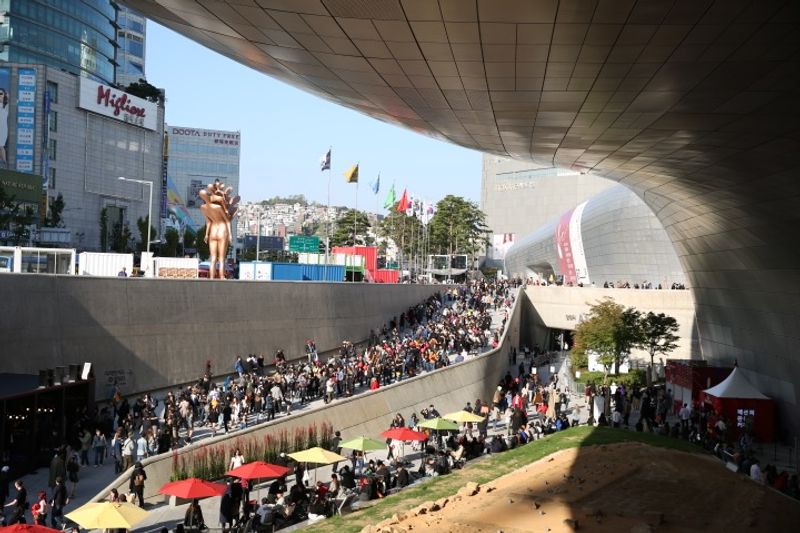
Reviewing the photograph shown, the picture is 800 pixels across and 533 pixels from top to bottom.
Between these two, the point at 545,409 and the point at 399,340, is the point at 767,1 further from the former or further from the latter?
the point at 399,340

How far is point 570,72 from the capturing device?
14625mm

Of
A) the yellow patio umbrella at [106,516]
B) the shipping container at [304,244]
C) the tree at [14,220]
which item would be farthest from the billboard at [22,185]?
the yellow patio umbrella at [106,516]

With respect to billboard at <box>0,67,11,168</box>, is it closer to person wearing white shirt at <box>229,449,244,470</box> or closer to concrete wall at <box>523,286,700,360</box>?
concrete wall at <box>523,286,700,360</box>

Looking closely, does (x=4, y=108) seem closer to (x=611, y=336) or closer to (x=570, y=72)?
(x=611, y=336)

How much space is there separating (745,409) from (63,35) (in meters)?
87.9

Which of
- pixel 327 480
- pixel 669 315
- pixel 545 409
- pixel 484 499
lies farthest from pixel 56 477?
pixel 669 315

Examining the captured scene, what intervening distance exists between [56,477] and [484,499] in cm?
970

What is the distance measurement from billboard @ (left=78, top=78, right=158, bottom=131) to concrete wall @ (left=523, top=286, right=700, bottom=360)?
52996 mm

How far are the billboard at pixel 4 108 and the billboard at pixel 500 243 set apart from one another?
7843 cm

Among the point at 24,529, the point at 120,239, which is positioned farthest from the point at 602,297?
the point at 120,239

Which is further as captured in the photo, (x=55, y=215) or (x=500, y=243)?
(x=500, y=243)

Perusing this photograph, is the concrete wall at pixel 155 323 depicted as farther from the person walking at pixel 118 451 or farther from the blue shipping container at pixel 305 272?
the person walking at pixel 118 451

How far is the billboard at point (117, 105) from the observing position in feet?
303

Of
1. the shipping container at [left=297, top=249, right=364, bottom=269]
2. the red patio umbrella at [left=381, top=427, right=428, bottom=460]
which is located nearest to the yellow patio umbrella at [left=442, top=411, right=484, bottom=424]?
the red patio umbrella at [left=381, top=427, right=428, bottom=460]
